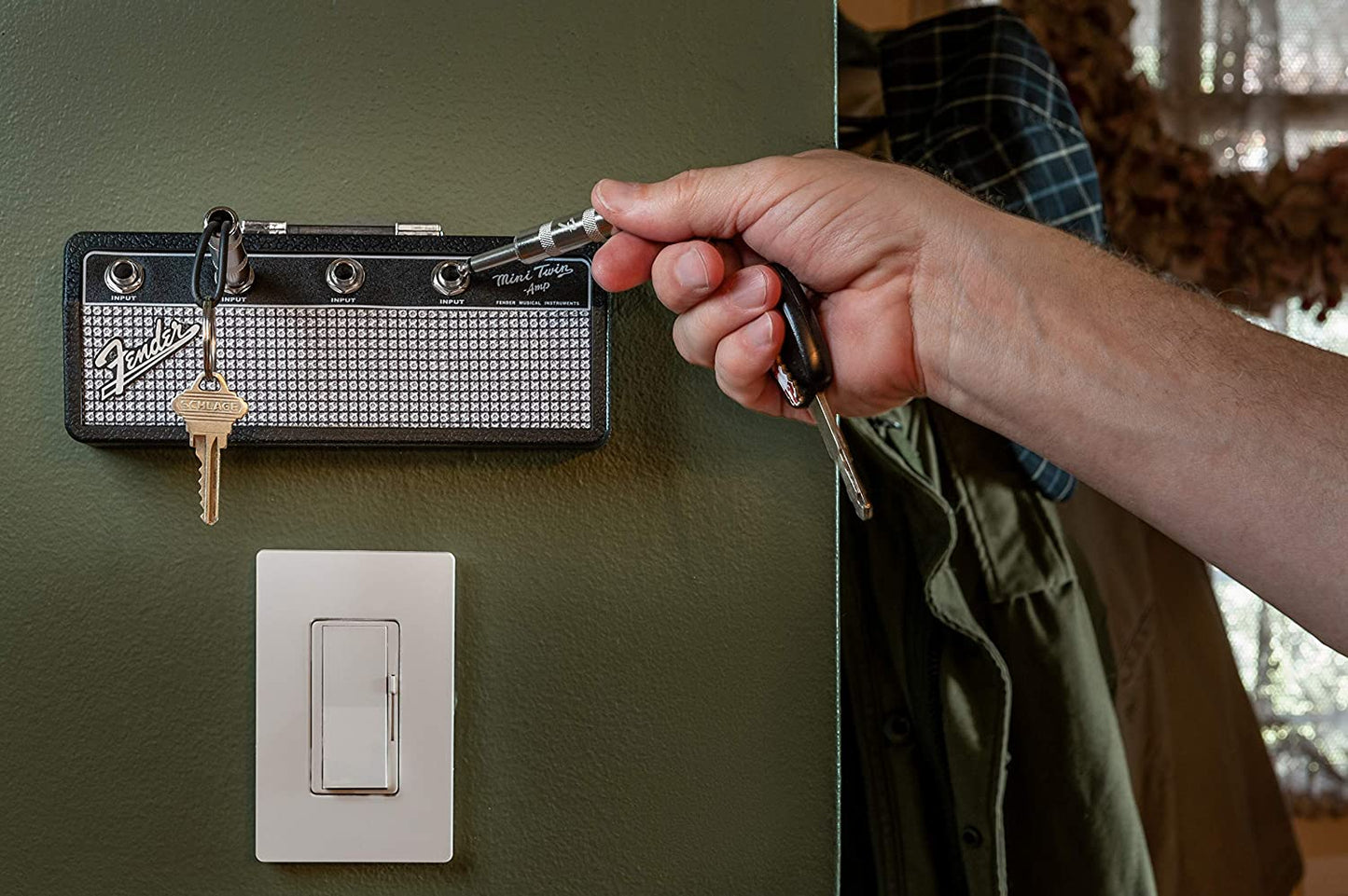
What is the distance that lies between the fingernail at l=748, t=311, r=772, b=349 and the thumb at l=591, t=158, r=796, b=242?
6cm

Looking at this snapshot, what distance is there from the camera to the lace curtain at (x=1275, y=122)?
184cm

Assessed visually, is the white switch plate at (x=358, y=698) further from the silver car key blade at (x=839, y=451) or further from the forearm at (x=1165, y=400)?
the forearm at (x=1165, y=400)

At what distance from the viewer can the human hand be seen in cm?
64

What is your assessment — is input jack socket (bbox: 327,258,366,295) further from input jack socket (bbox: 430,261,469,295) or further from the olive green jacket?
the olive green jacket

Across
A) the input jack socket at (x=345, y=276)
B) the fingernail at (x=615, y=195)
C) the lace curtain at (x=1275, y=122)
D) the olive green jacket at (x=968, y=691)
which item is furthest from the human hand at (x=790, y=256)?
the lace curtain at (x=1275, y=122)

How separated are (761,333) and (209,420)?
0.32 metres

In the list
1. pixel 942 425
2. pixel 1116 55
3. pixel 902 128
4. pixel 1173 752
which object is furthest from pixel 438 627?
pixel 1116 55

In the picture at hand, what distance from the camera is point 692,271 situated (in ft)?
2.08

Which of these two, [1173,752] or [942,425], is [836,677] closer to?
[942,425]

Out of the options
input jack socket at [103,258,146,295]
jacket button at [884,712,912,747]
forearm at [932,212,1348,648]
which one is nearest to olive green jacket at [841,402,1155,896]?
jacket button at [884,712,912,747]

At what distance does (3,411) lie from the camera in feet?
2.24

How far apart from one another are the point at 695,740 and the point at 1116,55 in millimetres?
1351

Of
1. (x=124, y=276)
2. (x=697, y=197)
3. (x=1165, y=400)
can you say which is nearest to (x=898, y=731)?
(x=1165, y=400)

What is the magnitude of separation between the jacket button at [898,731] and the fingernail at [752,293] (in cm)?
52
